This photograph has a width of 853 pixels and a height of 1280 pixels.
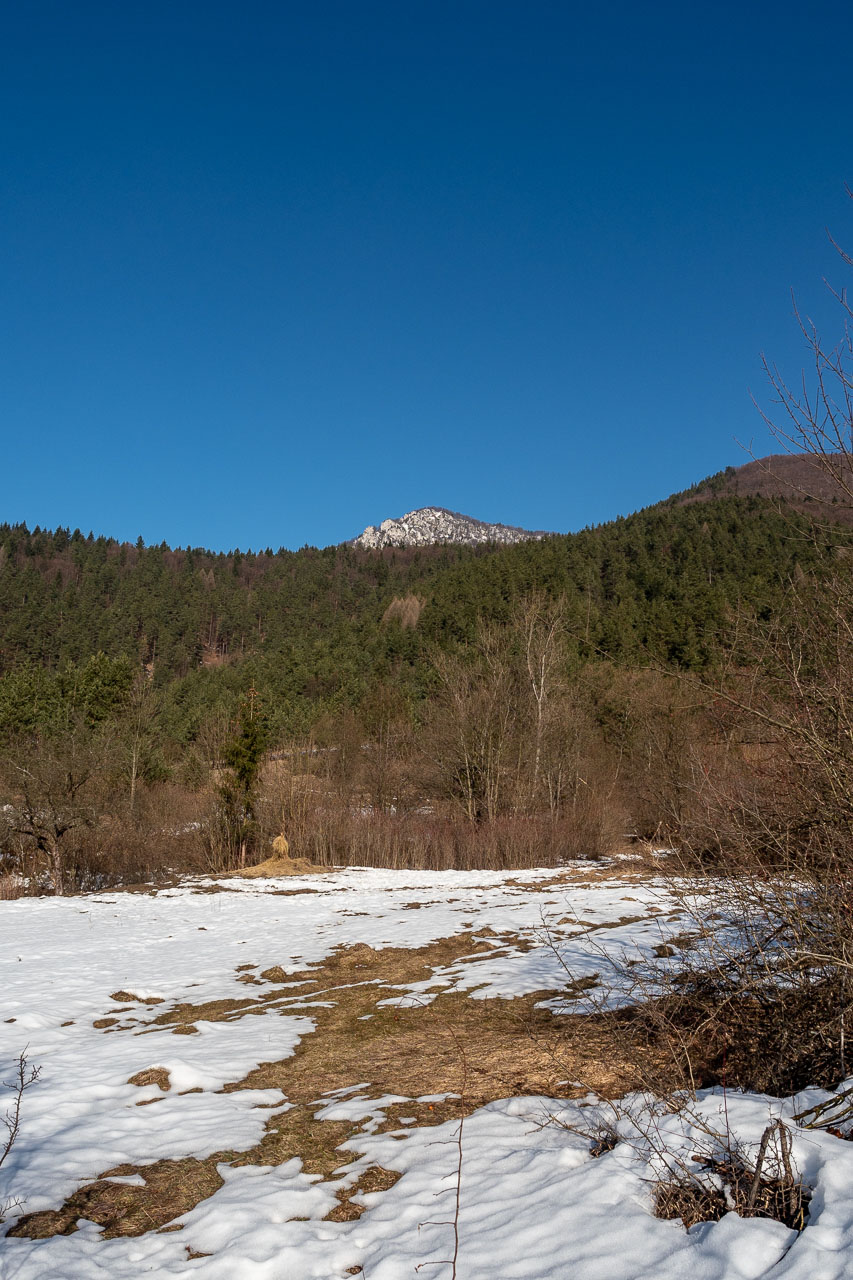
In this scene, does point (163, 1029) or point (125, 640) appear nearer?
point (163, 1029)

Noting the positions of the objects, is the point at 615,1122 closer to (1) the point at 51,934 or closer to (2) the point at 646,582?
(1) the point at 51,934

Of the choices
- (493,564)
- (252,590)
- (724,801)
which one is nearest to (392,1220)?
(724,801)

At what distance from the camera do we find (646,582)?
63.5 m

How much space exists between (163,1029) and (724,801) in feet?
17.6

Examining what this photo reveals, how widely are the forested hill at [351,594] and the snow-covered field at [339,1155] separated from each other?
75.8 ft

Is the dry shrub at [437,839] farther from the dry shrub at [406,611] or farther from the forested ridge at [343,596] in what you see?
the dry shrub at [406,611]

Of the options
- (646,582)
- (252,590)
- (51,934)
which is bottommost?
(51,934)

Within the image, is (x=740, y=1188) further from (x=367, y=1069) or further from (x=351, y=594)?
(x=351, y=594)

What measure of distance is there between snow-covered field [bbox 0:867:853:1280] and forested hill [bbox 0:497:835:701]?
23.1 metres

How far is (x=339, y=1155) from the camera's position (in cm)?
411

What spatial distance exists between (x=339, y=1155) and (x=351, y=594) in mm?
97620

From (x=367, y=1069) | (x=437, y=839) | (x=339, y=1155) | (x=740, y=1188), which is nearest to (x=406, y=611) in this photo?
(x=437, y=839)

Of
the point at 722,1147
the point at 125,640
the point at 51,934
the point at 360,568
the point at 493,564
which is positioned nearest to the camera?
the point at 722,1147

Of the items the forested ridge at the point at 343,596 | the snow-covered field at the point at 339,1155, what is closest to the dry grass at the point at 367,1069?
the snow-covered field at the point at 339,1155
